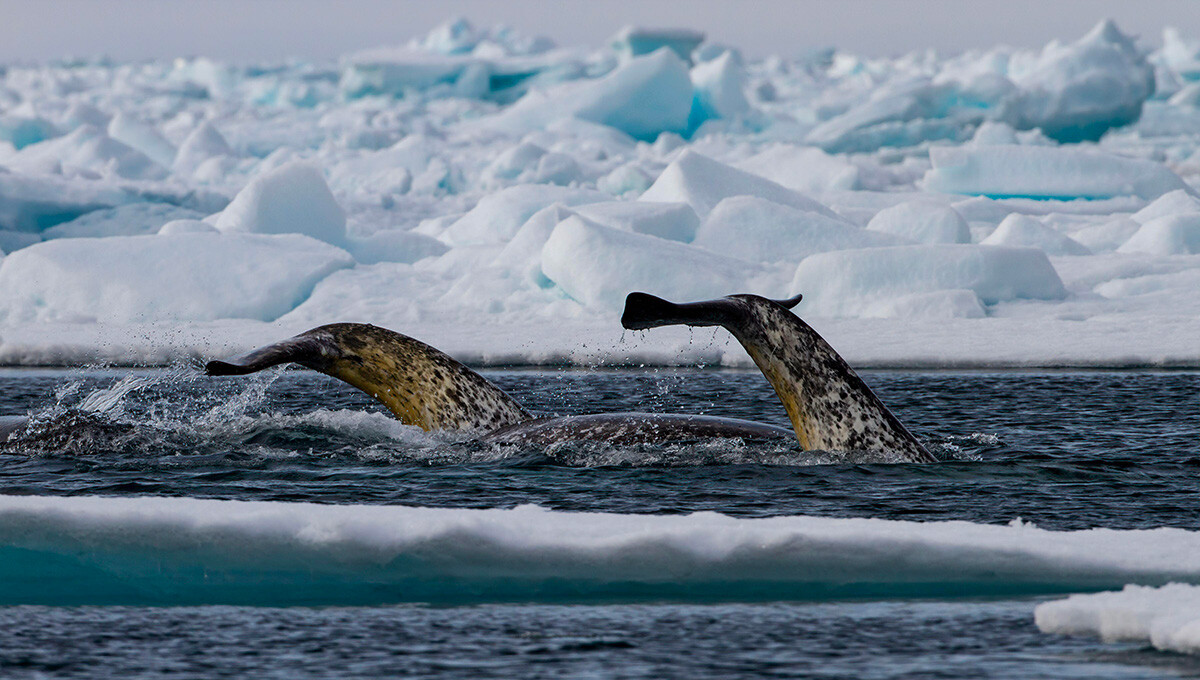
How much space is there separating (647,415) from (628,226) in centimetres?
1090

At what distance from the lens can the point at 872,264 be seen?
55.7 feet

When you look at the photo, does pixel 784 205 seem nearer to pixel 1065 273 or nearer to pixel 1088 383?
pixel 1065 273

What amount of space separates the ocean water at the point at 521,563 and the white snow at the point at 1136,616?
2.4 inches

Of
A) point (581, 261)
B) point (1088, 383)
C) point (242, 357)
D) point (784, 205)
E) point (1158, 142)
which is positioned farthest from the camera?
point (1158, 142)

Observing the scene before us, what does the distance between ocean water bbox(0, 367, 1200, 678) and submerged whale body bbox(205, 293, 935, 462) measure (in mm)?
181

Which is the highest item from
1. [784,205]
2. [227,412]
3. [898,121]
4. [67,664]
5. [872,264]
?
[898,121]

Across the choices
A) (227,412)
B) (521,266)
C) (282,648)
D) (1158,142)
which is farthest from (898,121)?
(282,648)

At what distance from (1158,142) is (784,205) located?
24.7m

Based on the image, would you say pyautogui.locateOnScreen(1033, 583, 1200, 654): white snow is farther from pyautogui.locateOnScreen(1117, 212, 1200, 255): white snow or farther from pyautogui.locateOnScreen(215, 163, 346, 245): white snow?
pyautogui.locateOnScreen(215, 163, 346, 245): white snow

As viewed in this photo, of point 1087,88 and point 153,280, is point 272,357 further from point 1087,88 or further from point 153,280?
point 1087,88

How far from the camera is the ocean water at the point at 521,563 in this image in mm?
4309

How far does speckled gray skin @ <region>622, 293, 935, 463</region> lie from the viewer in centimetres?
764

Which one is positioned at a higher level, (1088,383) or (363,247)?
(363,247)

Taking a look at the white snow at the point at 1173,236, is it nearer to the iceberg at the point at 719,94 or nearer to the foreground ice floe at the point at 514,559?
the foreground ice floe at the point at 514,559
